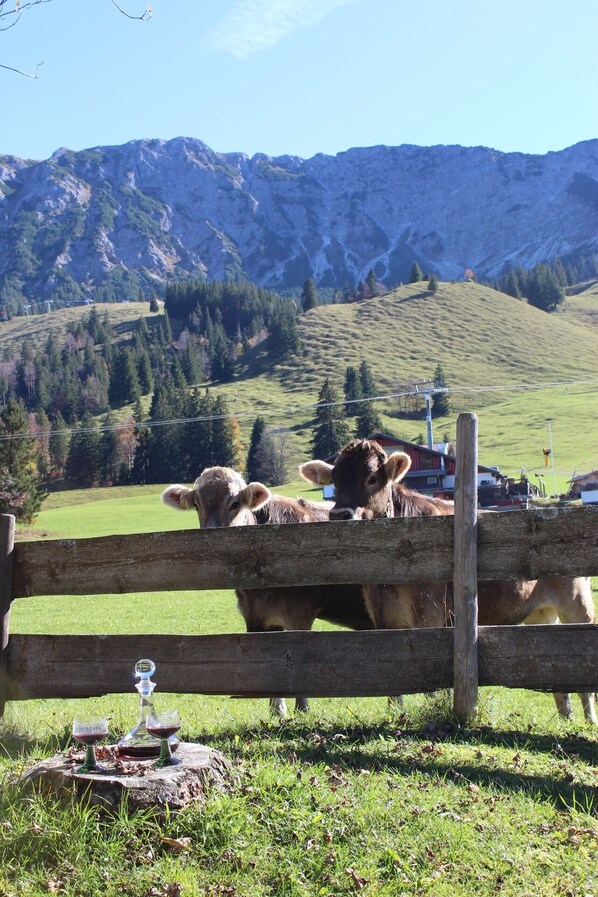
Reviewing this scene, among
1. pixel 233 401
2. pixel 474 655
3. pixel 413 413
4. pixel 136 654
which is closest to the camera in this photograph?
pixel 474 655

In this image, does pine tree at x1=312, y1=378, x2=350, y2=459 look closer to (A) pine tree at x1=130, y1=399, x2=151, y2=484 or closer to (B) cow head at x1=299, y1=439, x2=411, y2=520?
(A) pine tree at x1=130, y1=399, x2=151, y2=484

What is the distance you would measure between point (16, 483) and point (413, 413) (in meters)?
86.0

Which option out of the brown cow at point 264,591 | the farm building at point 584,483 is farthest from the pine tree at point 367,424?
the brown cow at point 264,591

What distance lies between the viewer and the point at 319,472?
11.4 m

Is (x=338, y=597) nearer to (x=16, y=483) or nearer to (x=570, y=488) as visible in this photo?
(x=16, y=483)

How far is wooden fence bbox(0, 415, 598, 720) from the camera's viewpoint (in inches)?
280

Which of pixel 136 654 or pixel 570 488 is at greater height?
pixel 136 654

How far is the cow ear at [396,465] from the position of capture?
10.2 m

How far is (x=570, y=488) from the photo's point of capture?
9194cm

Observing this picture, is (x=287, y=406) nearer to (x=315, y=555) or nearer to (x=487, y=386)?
(x=487, y=386)

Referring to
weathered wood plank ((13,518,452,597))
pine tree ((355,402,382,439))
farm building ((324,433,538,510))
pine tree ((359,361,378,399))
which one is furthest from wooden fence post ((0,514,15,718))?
pine tree ((359,361,378,399))

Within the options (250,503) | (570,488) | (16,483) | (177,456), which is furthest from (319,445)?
(250,503)

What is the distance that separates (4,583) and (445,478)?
8283cm

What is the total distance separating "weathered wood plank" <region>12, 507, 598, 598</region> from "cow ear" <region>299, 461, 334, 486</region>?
354 cm
